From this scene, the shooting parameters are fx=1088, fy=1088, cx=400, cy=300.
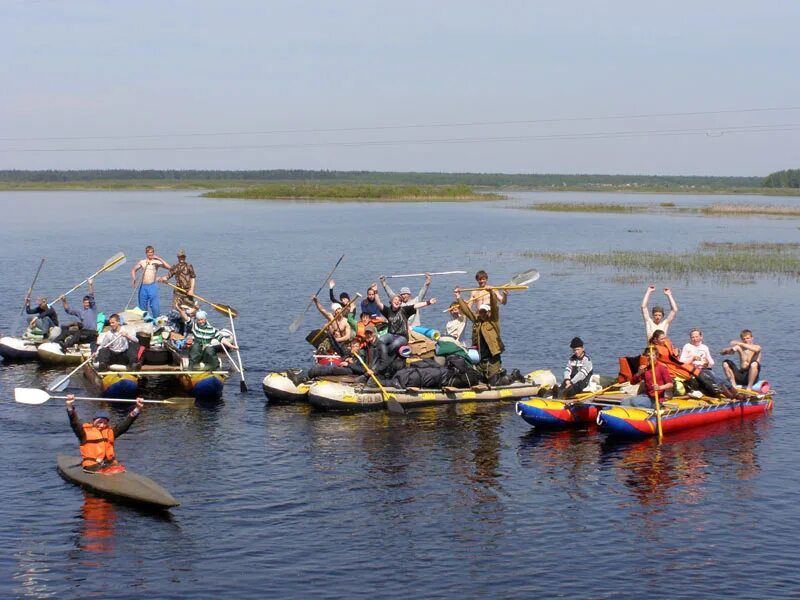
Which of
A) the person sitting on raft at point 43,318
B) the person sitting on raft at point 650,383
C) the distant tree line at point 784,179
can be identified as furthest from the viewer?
the distant tree line at point 784,179

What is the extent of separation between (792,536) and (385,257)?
154 ft

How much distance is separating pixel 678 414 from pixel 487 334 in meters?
4.64

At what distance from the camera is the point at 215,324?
37062mm

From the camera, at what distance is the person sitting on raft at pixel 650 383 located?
2261 centimetres

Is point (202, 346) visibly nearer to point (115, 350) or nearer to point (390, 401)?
point (115, 350)

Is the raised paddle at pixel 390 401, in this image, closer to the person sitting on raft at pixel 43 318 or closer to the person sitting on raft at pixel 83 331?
the person sitting on raft at pixel 83 331

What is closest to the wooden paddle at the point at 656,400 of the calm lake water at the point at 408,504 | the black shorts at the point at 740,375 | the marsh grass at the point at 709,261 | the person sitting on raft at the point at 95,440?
the calm lake water at the point at 408,504

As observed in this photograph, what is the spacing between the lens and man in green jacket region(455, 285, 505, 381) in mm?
24312

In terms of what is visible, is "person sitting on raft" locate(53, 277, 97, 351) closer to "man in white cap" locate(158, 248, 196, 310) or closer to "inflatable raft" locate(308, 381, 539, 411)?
"man in white cap" locate(158, 248, 196, 310)

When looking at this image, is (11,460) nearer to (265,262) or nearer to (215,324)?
(215,324)

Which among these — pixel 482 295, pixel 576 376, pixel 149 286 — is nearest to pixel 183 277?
pixel 149 286

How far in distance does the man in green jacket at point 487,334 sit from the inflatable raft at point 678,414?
3.52 meters

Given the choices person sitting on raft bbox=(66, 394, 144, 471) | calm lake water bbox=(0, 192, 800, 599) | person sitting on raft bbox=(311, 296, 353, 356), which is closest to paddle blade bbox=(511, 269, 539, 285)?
A: calm lake water bbox=(0, 192, 800, 599)

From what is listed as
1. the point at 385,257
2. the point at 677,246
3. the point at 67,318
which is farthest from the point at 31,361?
the point at 677,246
